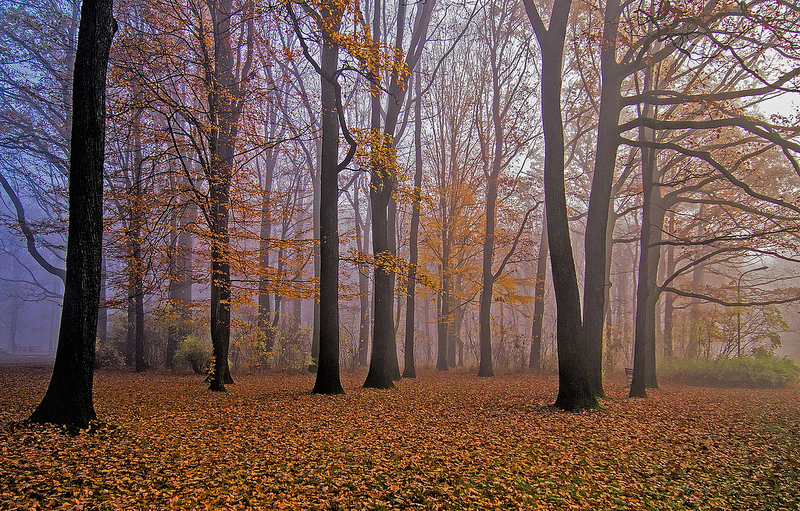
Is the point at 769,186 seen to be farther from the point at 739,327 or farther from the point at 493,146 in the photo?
the point at 493,146

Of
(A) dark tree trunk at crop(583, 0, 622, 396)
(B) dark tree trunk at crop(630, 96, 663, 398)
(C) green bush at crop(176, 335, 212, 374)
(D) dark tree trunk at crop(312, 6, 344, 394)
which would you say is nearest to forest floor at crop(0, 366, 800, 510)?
(D) dark tree trunk at crop(312, 6, 344, 394)

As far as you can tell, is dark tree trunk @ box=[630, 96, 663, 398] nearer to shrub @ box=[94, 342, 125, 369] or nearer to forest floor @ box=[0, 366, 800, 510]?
forest floor @ box=[0, 366, 800, 510]

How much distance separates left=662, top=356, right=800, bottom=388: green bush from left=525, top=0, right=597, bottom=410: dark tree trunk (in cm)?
1075

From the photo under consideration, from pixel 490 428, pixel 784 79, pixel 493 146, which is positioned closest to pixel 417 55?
pixel 493 146

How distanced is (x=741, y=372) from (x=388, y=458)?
1571cm

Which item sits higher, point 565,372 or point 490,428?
point 565,372

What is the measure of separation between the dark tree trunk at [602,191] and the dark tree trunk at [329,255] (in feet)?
17.7

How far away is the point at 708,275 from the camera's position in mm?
29219

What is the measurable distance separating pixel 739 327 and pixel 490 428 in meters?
14.7

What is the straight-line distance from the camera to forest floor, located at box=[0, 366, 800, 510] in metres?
3.44

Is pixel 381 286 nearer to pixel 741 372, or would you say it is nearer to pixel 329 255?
pixel 329 255

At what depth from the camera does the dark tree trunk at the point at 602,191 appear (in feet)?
29.3

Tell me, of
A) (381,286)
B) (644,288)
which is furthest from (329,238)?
(644,288)

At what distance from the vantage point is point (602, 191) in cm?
891
